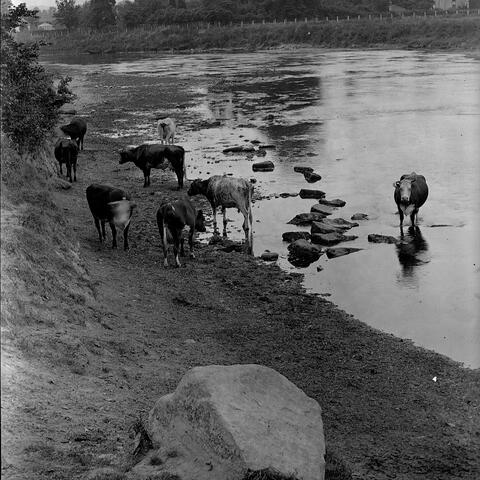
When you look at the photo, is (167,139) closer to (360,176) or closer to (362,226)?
(360,176)

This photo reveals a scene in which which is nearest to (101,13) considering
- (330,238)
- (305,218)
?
(305,218)

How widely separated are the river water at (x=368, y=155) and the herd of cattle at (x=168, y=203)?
1124mm

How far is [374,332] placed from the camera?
14.8 meters

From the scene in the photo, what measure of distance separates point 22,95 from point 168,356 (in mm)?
10244

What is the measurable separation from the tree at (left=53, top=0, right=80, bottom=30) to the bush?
134 meters

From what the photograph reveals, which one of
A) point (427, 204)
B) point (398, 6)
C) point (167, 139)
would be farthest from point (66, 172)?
point (398, 6)

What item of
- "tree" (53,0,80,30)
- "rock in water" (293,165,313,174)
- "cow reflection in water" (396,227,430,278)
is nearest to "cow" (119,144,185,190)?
"rock in water" (293,165,313,174)

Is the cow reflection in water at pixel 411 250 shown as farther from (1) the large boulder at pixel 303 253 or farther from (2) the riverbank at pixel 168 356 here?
(2) the riverbank at pixel 168 356

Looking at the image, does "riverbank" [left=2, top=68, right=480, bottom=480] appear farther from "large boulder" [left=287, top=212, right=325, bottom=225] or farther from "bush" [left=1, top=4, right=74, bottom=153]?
"large boulder" [left=287, top=212, right=325, bottom=225]

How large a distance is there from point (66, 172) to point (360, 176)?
34.9ft

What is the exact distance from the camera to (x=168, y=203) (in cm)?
1758

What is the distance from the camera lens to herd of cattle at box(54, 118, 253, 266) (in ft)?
58.3

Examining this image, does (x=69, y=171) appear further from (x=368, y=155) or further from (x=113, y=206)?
(x=368, y=155)

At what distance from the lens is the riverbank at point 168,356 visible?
8.91 metres
